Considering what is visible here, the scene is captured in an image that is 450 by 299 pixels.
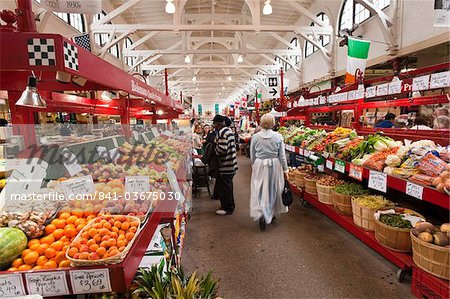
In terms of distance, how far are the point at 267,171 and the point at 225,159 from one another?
0.97 metres

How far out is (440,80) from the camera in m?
2.64

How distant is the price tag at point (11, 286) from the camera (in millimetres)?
1371

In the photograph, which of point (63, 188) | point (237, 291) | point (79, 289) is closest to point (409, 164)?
point (237, 291)

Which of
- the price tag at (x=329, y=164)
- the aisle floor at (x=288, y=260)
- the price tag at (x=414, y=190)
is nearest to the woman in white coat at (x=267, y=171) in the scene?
the aisle floor at (x=288, y=260)

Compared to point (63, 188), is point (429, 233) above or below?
below

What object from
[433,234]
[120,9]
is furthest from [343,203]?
[120,9]

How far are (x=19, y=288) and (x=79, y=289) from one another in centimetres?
33

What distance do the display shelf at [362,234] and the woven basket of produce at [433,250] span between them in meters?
0.25

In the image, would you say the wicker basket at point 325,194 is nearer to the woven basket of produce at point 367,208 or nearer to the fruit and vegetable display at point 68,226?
the woven basket of produce at point 367,208

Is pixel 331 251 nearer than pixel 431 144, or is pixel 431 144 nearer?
pixel 431 144

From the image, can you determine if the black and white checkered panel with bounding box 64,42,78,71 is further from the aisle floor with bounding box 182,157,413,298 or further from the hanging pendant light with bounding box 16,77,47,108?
the aisle floor with bounding box 182,157,413,298

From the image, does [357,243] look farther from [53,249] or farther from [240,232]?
[53,249]

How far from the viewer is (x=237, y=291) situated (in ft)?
8.80

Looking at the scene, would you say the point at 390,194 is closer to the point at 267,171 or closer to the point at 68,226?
the point at 267,171
